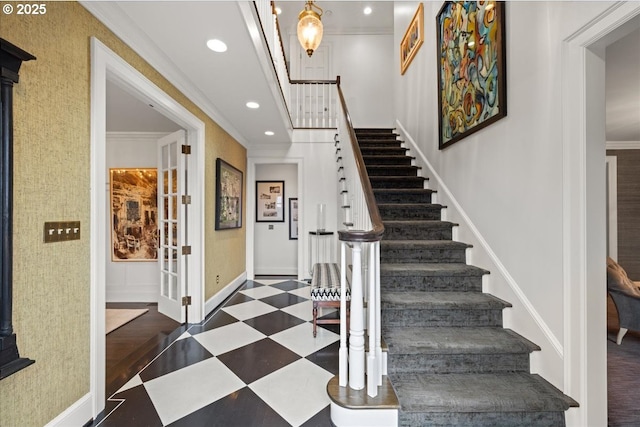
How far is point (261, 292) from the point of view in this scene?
13.5ft

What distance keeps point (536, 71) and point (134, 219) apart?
4624mm

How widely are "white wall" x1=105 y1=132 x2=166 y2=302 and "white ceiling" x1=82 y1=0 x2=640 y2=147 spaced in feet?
0.74

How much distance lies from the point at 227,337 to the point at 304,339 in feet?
2.45

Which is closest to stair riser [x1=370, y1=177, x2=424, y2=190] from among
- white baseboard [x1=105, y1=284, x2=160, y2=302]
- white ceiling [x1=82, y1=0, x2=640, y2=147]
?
white ceiling [x1=82, y1=0, x2=640, y2=147]

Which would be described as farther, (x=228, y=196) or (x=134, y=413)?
(x=228, y=196)

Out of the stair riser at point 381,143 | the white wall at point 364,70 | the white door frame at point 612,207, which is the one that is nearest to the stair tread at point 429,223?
the stair riser at point 381,143

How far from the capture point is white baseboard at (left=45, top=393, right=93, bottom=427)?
1337mm

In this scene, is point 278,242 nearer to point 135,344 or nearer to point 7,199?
point 135,344

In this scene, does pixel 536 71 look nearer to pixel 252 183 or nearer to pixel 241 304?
pixel 241 304

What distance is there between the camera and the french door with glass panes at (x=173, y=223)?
9.74 feet

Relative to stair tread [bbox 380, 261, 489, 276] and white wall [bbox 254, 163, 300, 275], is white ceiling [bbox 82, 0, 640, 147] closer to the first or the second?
white wall [bbox 254, 163, 300, 275]

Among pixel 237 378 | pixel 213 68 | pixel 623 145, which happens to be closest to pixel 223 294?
pixel 237 378

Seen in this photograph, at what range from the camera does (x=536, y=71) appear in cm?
175

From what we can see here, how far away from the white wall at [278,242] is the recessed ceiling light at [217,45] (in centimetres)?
371
